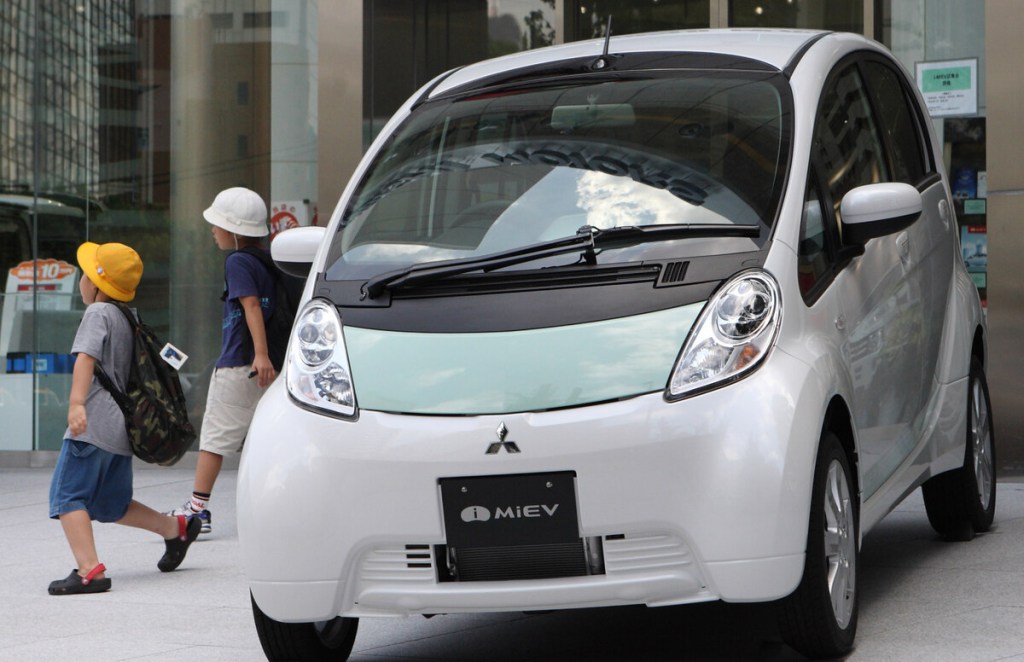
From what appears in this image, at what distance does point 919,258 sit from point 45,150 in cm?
831

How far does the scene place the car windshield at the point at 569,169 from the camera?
4539mm

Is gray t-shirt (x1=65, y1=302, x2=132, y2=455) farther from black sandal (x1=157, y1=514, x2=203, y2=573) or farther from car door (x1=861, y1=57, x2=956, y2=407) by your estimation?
car door (x1=861, y1=57, x2=956, y2=407)

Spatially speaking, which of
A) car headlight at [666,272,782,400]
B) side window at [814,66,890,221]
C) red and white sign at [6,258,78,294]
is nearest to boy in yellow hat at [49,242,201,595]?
side window at [814,66,890,221]

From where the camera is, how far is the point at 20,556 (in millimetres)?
7574

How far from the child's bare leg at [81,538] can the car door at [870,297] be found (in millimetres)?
3294

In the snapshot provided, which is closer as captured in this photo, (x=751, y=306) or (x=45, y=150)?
(x=751, y=306)

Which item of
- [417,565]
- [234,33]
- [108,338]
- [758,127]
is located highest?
[234,33]

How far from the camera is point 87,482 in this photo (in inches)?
257

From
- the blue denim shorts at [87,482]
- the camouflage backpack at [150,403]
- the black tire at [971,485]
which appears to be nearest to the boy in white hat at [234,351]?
the camouflage backpack at [150,403]

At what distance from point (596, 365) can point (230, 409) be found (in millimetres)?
3989

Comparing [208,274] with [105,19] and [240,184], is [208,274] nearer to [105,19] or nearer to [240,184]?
[240,184]

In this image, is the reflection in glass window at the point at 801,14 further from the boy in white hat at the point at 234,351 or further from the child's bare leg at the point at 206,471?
the child's bare leg at the point at 206,471

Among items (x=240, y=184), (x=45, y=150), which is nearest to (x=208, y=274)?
(x=240, y=184)

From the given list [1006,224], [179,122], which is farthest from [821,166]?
[179,122]
